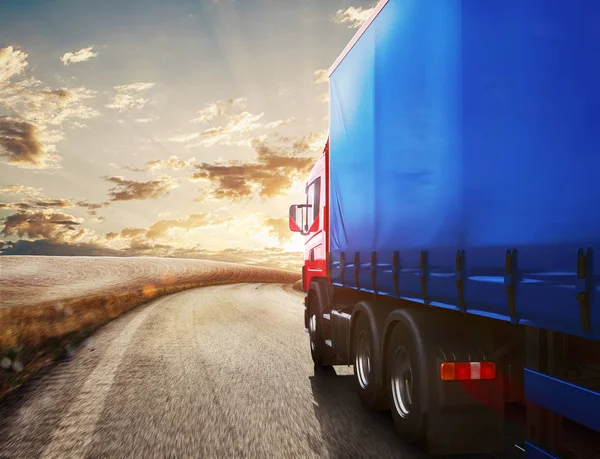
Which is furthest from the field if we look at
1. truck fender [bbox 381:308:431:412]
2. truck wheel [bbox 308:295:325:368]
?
truck fender [bbox 381:308:431:412]

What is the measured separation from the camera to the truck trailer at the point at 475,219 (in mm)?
2963

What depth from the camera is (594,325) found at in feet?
8.98

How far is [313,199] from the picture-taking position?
31.7ft

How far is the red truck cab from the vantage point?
8.70 m

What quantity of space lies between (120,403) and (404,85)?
4528mm

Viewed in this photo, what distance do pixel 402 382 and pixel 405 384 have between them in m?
0.04

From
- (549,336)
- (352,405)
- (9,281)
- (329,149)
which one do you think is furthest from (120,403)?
(9,281)

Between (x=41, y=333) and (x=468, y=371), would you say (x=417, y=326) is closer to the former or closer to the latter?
(x=468, y=371)

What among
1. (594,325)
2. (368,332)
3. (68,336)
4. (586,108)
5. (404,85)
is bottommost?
(68,336)

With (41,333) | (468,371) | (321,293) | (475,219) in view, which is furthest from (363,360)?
(41,333)

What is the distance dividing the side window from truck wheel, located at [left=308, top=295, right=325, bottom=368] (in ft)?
4.31

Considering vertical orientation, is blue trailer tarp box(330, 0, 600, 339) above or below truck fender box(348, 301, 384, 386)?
above

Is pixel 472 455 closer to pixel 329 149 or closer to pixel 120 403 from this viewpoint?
pixel 120 403

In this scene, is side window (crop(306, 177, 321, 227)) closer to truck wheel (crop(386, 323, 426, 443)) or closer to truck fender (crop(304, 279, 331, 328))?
truck fender (crop(304, 279, 331, 328))
